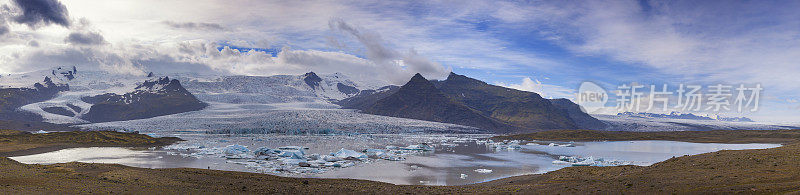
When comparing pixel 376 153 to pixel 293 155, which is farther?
pixel 376 153

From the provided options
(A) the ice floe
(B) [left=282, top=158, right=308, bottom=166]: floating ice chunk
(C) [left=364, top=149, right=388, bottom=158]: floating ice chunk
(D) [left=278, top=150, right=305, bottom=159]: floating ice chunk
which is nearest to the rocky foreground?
(B) [left=282, top=158, right=308, bottom=166]: floating ice chunk

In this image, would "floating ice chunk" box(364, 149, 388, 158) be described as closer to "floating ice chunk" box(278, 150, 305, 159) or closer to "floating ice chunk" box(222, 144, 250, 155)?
"floating ice chunk" box(278, 150, 305, 159)

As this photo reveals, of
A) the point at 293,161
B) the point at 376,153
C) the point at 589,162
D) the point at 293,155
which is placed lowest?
the point at 376,153

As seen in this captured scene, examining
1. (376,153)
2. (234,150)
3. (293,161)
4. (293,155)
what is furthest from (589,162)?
(234,150)

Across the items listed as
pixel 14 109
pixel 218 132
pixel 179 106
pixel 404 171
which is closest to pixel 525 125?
pixel 218 132

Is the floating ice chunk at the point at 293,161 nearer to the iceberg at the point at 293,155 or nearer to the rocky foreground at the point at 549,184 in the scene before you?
the iceberg at the point at 293,155

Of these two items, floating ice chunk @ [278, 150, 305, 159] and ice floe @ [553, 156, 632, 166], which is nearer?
ice floe @ [553, 156, 632, 166]

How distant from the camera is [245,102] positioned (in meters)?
173

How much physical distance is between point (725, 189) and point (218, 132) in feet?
348

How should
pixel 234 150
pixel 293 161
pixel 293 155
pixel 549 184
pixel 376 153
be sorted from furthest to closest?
pixel 376 153, pixel 234 150, pixel 293 155, pixel 293 161, pixel 549 184

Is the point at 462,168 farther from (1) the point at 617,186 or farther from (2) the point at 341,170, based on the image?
(1) the point at 617,186

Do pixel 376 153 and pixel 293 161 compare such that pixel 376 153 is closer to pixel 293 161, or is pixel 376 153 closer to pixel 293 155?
pixel 293 155

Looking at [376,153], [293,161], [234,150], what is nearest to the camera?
[293,161]

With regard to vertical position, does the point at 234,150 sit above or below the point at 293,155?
below
